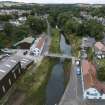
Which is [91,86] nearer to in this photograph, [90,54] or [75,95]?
[75,95]

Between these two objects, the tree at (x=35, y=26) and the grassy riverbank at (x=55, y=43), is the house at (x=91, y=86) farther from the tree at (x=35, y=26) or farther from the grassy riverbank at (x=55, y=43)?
the tree at (x=35, y=26)

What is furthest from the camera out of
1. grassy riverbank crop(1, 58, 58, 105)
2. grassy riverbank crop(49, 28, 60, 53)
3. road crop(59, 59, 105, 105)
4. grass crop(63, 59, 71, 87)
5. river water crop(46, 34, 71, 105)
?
grassy riverbank crop(49, 28, 60, 53)

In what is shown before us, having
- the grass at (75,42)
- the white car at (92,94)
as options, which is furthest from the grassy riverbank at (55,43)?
the white car at (92,94)

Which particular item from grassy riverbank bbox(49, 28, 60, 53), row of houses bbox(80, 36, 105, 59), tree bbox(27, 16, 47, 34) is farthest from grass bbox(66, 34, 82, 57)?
tree bbox(27, 16, 47, 34)

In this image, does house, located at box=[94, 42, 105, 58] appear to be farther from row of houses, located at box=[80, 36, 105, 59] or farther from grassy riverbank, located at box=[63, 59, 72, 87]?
grassy riverbank, located at box=[63, 59, 72, 87]

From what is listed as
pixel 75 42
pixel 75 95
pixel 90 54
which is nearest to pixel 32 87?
pixel 75 95

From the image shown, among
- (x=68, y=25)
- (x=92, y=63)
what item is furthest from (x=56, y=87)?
(x=68, y=25)
